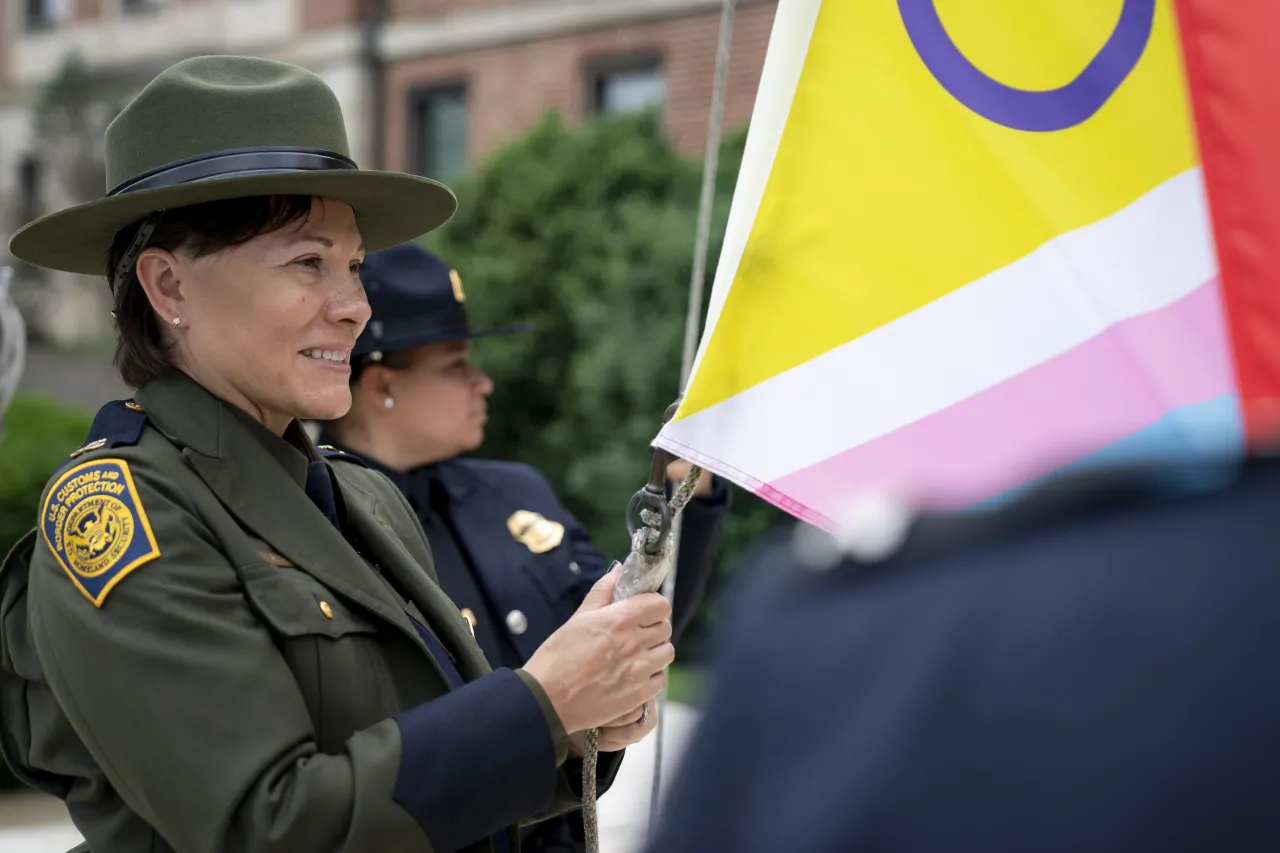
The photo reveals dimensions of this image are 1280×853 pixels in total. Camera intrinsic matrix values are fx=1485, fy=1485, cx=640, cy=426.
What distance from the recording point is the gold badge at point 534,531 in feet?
10.4

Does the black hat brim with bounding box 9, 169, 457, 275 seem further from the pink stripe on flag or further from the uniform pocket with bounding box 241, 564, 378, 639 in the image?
the pink stripe on flag

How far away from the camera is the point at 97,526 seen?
1.68 metres

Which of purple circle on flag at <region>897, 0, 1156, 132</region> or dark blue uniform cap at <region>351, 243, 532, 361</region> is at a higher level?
purple circle on flag at <region>897, 0, 1156, 132</region>

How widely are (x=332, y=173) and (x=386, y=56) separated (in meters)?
16.4

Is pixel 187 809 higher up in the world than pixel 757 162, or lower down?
lower down

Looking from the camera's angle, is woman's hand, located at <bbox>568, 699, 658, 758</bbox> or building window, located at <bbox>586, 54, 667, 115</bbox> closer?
woman's hand, located at <bbox>568, 699, 658, 758</bbox>

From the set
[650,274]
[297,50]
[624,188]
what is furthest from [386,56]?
[650,274]

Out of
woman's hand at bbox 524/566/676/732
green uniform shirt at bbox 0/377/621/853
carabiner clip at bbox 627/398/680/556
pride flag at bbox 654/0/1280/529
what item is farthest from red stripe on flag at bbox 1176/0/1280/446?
green uniform shirt at bbox 0/377/621/853

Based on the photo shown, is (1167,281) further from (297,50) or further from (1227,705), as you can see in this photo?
(297,50)

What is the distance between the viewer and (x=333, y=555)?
1832 mm

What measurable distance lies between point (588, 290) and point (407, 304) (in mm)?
6973

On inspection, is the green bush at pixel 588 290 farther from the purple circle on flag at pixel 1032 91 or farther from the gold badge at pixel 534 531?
the purple circle on flag at pixel 1032 91

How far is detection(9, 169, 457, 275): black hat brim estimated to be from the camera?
6.08 ft

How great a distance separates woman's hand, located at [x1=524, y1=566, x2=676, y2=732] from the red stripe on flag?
1013 millimetres
